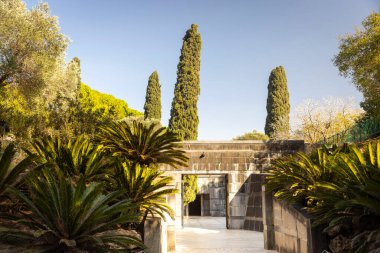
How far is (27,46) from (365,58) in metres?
16.0

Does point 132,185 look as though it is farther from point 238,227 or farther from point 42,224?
point 238,227

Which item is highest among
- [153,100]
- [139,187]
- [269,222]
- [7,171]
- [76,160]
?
[153,100]

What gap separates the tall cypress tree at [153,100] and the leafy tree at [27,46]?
19.1 metres

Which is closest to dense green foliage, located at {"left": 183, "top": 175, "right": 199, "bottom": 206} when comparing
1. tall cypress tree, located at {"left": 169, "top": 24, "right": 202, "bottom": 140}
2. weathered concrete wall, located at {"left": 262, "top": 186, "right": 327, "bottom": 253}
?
tall cypress tree, located at {"left": 169, "top": 24, "right": 202, "bottom": 140}

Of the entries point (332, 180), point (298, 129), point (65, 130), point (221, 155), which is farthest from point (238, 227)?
point (298, 129)

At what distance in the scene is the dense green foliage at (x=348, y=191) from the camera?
587 cm

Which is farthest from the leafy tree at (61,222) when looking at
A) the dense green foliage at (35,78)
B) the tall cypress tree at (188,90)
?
the tall cypress tree at (188,90)

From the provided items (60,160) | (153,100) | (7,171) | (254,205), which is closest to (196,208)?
(153,100)

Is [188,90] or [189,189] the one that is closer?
[189,189]

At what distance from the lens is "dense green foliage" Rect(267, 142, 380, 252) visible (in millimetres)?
5871

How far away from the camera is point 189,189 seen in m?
28.0

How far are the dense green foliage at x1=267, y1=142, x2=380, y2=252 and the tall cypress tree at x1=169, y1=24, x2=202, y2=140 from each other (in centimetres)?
1985

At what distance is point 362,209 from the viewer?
6609 millimetres

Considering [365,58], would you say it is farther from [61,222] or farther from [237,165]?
[61,222]
